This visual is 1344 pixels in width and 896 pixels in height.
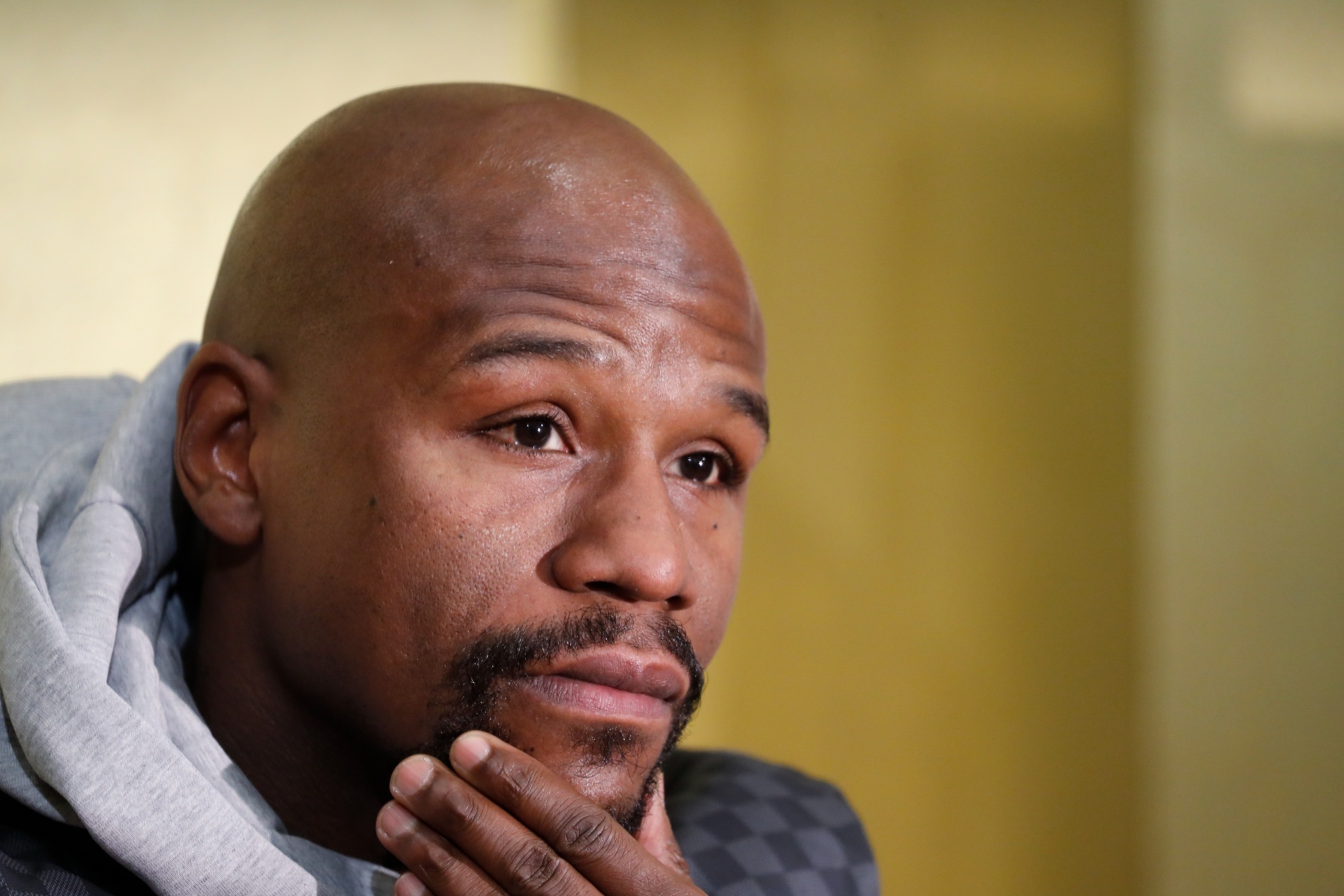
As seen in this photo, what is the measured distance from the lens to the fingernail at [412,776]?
2.06 ft

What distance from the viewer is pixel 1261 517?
1.66m

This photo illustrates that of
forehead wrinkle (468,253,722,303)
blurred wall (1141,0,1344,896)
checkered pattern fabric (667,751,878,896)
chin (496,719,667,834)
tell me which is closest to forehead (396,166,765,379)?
forehead wrinkle (468,253,722,303)

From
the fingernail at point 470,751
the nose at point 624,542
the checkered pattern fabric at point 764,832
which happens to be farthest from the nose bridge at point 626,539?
the checkered pattern fabric at point 764,832

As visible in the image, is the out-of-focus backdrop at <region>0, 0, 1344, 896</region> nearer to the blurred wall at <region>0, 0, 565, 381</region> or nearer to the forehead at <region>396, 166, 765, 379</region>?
the blurred wall at <region>0, 0, 565, 381</region>

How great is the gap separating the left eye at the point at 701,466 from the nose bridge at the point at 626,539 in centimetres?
8

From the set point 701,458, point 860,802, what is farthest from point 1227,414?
point 701,458

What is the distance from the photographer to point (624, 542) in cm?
70

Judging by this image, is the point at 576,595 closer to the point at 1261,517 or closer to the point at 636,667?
the point at 636,667

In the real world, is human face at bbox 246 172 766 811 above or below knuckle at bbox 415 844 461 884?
above

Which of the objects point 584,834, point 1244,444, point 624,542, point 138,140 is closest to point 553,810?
point 584,834

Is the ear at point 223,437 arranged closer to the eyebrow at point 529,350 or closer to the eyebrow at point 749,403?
the eyebrow at point 529,350

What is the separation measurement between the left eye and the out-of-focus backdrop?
0.93m

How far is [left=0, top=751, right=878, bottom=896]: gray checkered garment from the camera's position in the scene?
3.35 feet

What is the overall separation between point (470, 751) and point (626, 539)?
0.51ft
